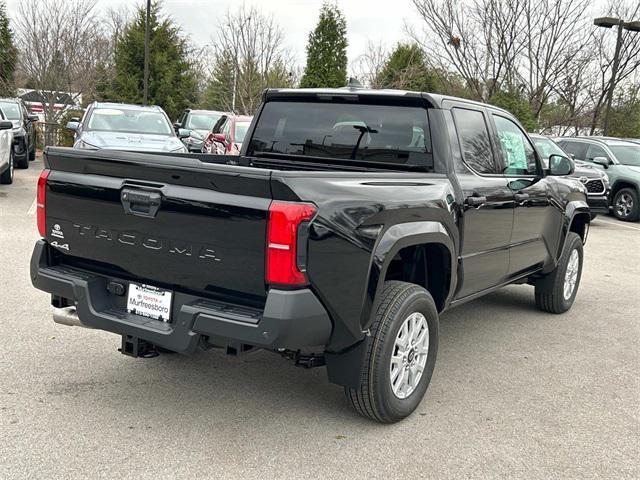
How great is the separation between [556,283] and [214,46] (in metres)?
26.2

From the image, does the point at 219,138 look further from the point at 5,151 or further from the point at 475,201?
the point at 475,201

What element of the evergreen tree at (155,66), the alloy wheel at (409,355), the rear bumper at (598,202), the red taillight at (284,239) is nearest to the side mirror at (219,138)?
the rear bumper at (598,202)

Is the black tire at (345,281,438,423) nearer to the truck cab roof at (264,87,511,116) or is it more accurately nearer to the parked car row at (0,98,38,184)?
the truck cab roof at (264,87,511,116)

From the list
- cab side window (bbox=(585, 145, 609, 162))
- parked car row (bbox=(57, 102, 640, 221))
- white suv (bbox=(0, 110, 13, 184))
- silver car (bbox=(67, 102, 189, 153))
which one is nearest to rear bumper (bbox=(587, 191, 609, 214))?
parked car row (bbox=(57, 102, 640, 221))

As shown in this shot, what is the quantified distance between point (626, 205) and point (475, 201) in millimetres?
12329

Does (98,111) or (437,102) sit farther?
(98,111)

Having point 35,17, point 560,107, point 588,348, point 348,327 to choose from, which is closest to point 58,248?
point 348,327

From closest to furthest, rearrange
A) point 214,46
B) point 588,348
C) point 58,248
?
point 58,248 < point 588,348 < point 214,46

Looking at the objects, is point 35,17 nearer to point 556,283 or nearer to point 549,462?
point 556,283

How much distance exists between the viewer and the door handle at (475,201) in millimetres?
4324

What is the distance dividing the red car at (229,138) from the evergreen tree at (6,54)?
1596cm

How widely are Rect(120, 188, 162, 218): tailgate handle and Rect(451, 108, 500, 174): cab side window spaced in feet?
7.11

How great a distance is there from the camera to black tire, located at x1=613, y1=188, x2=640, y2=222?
1494 cm

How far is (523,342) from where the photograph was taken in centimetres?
548
